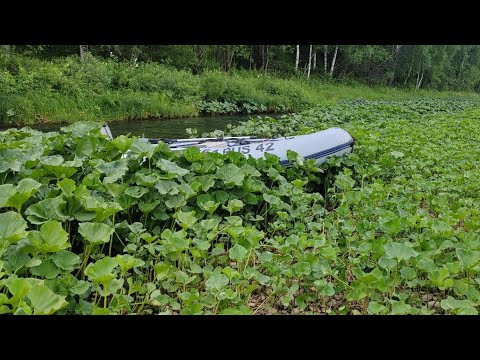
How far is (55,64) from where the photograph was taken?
14094 millimetres

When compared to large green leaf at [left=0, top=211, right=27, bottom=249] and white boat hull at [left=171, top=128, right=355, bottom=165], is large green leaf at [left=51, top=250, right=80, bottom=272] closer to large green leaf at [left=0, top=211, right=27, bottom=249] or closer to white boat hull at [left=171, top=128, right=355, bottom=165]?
large green leaf at [left=0, top=211, right=27, bottom=249]

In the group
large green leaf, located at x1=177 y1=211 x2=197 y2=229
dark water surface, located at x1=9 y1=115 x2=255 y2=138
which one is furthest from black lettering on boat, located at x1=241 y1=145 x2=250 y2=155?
dark water surface, located at x1=9 y1=115 x2=255 y2=138

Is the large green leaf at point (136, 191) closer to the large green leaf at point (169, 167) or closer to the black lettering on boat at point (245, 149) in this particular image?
the large green leaf at point (169, 167)

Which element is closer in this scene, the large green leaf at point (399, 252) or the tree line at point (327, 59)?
the large green leaf at point (399, 252)

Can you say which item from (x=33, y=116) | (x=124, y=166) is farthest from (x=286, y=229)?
(x=33, y=116)

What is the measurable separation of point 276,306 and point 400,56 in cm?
3702

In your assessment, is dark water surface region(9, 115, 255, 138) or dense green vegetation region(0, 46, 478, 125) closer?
dark water surface region(9, 115, 255, 138)

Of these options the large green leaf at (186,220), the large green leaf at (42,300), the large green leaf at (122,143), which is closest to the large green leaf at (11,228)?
the large green leaf at (42,300)

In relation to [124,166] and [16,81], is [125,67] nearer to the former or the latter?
[16,81]

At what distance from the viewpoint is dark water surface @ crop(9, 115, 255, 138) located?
434 inches

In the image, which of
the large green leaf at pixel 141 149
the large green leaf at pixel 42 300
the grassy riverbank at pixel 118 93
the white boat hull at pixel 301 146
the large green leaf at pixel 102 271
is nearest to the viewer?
the large green leaf at pixel 42 300

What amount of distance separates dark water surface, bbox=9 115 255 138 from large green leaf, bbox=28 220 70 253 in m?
8.73

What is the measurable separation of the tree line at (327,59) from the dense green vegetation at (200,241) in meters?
14.0

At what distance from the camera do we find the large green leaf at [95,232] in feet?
7.31
